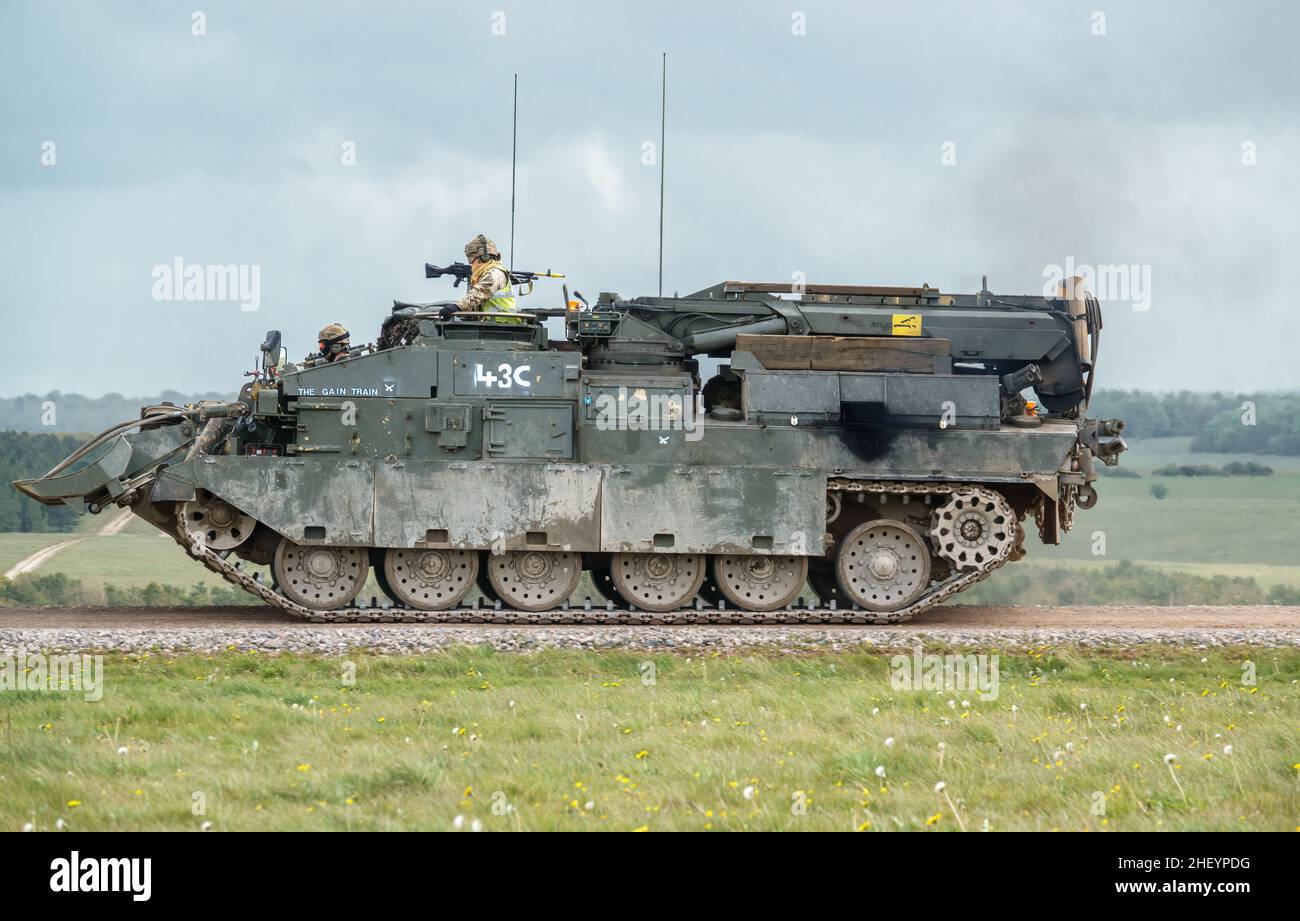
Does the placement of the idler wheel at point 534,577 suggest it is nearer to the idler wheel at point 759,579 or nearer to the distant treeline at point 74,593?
the idler wheel at point 759,579

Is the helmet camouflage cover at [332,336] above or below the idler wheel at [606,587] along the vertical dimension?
above

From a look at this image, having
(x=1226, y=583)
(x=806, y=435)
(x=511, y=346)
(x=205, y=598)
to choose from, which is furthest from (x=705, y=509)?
(x=1226, y=583)

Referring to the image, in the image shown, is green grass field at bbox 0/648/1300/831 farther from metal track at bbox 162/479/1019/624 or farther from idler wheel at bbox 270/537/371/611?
idler wheel at bbox 270/537/371/611

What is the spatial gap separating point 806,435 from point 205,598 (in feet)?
49.2

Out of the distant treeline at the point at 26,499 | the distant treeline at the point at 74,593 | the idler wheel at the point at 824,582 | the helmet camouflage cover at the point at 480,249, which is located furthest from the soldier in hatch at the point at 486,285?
the distant treeline at the point at 26,499

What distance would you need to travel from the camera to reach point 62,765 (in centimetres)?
1073

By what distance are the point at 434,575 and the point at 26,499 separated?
1981 cm

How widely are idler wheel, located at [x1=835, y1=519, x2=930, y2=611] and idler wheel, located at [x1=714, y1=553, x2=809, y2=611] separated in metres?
0.61

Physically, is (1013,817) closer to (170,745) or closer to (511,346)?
(170,745)

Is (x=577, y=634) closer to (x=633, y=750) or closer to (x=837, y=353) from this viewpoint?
(x=837, y=353)

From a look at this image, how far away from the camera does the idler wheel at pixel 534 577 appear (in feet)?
67.8

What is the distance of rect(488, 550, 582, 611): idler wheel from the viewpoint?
67.8 ft

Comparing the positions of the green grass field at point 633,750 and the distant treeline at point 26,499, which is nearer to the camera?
the green grass field at point 633,750

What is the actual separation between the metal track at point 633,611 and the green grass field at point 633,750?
356 centimetres
